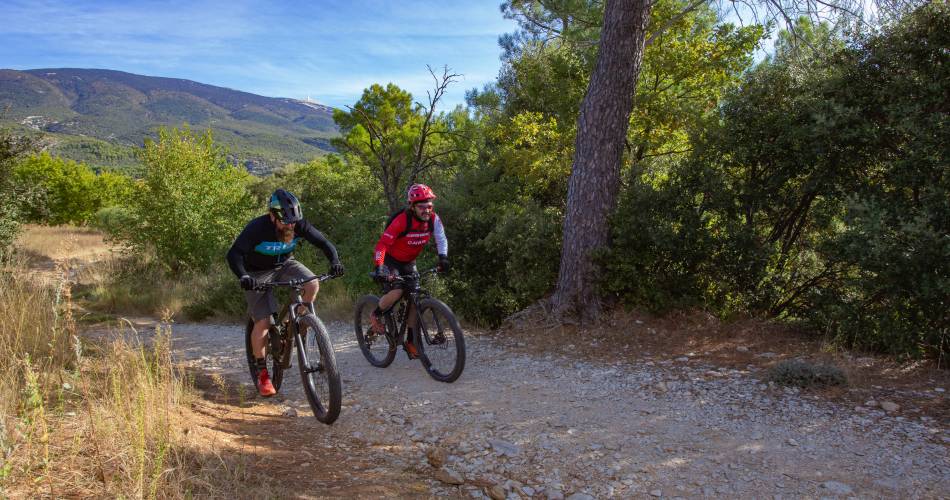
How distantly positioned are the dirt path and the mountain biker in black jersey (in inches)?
28.2

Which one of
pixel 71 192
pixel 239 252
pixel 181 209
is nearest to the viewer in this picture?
pixel 239 252

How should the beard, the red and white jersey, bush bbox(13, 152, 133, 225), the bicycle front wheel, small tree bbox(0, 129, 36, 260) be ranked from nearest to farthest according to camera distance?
the bicycle front wheel < the beard < the red and white jersey < small tree bbox(0, 129, 36, 260) < bush bbox(13, 152, 133, 225)

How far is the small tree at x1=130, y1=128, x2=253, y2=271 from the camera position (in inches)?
596

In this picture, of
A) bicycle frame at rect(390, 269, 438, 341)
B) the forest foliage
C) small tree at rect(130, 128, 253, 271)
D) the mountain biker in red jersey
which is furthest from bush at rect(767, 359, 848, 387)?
small tree at rect(130, 128, 253, 271)

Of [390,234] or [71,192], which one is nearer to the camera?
[390,234]

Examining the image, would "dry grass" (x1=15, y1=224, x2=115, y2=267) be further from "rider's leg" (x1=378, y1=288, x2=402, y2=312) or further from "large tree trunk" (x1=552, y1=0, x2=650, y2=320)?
"large tree trunk" (x1=552, y1=0, x2=650, y2=320)

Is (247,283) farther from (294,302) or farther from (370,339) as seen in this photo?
(370,339)

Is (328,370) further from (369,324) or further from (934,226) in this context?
(934,226)

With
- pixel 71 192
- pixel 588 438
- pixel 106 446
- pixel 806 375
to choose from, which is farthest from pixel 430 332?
pixel 71 192

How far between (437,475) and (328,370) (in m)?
1.33

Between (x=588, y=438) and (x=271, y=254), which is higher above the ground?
(x=271, y=254)

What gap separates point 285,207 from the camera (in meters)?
4.87

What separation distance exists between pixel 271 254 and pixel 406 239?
1520 millimetres

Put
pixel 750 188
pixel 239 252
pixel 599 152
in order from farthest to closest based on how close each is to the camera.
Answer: pixel 599 152 → pixel 750 188 → pixel 239 252
